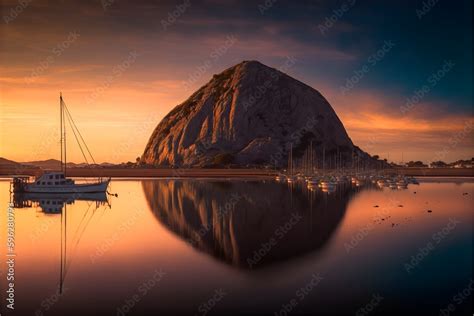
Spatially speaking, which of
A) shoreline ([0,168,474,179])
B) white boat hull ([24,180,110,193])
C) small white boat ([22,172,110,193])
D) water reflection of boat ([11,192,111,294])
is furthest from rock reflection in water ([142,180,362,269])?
shoreline ([0,168,474,179])

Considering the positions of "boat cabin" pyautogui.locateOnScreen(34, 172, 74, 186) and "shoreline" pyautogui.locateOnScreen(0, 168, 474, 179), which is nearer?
"boat cabin" pyautogui.locateOnScreen(34, 172, 74, 186)

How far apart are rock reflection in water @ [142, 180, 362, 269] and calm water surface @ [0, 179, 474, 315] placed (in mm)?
121

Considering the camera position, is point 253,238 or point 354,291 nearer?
point 354,291

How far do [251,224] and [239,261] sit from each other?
40.2ft

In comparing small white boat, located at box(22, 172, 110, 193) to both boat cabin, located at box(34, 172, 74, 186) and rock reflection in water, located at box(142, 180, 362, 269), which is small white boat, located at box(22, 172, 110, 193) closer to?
boat cabin, located at box(34, 172, 74, 186)

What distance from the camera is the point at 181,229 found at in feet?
120

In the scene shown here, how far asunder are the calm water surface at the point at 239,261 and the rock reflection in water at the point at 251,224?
0.12 meters

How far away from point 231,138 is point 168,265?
166m

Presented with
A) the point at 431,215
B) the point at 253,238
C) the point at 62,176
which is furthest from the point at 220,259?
the point at 62,176

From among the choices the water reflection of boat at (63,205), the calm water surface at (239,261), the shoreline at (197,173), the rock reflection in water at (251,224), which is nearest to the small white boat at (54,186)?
the water reflection of boat at (63,205)

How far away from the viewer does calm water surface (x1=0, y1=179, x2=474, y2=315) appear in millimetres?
18750

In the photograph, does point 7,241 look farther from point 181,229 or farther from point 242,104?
point 242,104

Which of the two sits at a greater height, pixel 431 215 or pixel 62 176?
pixel 62 176

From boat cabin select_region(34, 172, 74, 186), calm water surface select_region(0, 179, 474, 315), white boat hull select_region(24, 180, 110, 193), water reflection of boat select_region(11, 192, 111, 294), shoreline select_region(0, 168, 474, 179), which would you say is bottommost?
calm water surface select_region(0, 179, 474, 315)
